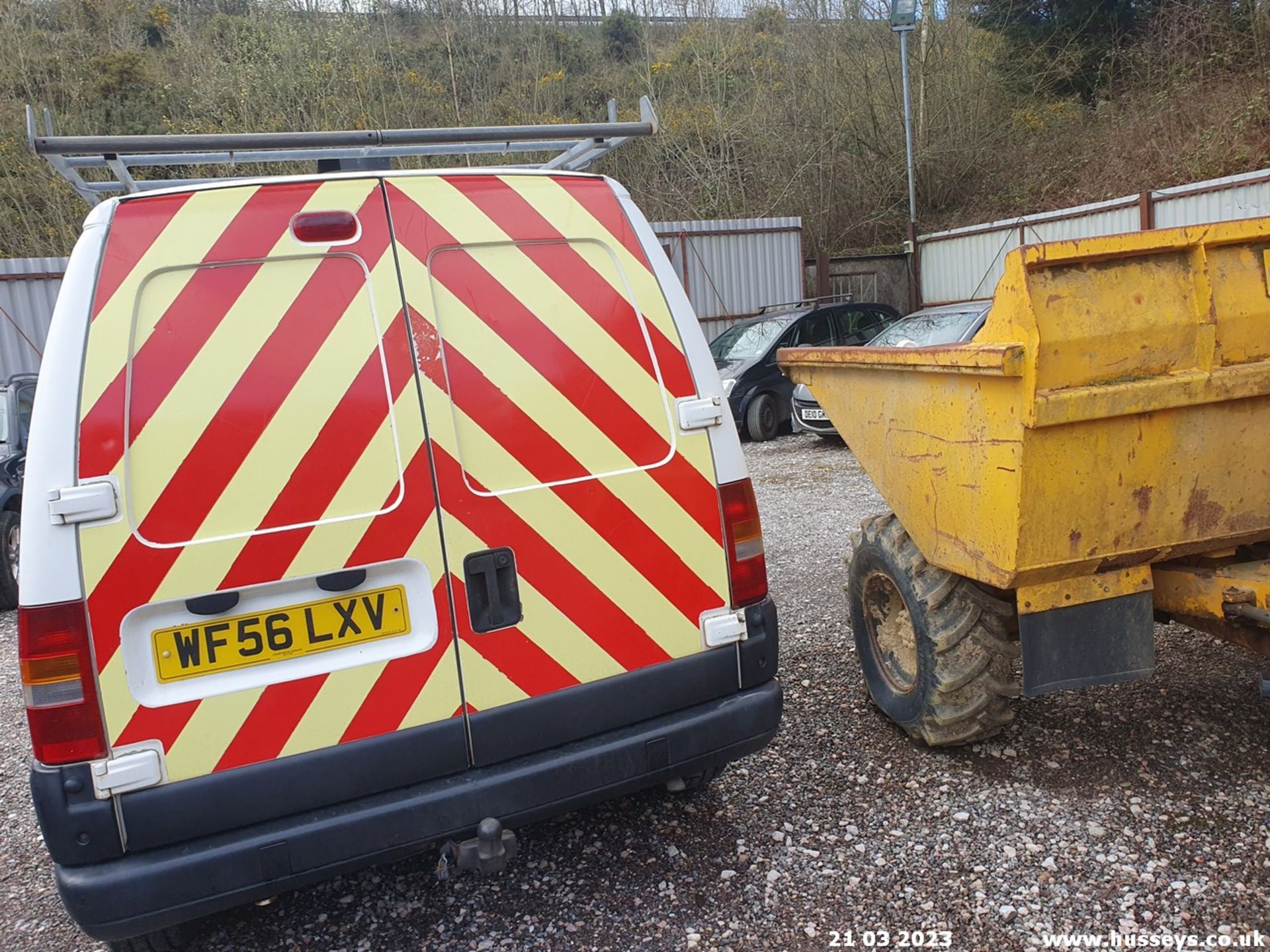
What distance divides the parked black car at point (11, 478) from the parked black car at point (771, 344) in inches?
293

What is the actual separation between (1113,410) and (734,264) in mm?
13788

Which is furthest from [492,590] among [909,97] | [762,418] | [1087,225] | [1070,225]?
[909,97]

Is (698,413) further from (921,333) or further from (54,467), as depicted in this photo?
(921,333)

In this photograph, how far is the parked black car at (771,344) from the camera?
38.6ft

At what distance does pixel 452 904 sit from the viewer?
2.83 metres

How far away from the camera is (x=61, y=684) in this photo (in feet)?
6.94

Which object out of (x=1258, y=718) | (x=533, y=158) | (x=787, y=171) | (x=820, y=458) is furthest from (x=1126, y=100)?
(x=1258, y=718)

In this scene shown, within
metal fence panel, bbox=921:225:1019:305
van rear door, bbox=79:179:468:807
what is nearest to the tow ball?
van rear door, bbox=79:179:468:807

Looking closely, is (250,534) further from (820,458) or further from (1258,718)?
(820,458)

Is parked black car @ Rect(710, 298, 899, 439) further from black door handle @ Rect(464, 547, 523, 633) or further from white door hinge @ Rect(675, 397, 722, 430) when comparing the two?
black door handle @ Rect(464, 547, 523, 633)

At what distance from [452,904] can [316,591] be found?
120 cm

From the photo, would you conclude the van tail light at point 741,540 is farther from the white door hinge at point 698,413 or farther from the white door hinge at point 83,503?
the white door hinge at point 83,503

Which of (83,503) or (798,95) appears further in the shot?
(798,95)

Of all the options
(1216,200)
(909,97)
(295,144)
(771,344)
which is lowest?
(771,344)
